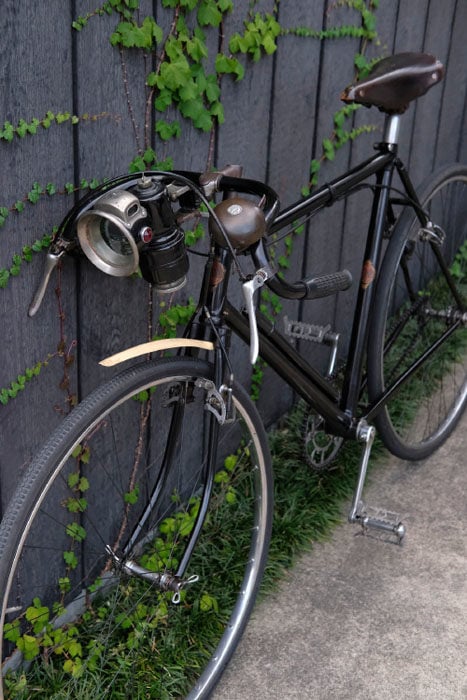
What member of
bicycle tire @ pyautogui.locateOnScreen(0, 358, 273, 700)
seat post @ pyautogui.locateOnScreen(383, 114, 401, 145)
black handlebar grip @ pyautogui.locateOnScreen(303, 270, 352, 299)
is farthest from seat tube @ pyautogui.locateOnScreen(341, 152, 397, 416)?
bicycle tire @ pyautogui.locateOnScreen(0, 358, 273, 700)

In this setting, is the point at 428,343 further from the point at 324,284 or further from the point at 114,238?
the point at 114,238

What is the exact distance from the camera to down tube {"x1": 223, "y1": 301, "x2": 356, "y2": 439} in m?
2.06

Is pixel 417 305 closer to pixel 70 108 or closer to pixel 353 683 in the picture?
pixel 353 683

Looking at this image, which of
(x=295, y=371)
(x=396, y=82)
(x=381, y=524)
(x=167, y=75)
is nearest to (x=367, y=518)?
(x=381, y=524)

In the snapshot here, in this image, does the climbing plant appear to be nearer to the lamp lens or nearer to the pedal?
the lamp lens

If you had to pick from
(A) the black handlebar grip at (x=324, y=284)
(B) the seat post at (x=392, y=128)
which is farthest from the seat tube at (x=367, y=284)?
(A) the black handlebar grip at (x=324, y=284)

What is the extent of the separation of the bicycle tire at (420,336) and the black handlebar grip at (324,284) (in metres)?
0.45

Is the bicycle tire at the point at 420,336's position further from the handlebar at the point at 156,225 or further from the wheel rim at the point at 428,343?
the handlebar at the point at 156,225

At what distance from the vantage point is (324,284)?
7.02ft

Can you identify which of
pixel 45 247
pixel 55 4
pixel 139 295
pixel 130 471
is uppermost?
pixel 55 4

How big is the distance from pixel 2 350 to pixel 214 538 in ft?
3.37

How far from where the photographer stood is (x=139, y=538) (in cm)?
196

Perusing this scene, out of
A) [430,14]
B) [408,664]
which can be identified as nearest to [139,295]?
[408,664]

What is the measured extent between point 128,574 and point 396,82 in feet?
4.69
